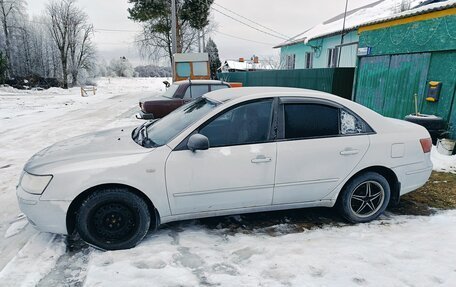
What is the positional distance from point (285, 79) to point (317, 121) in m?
12.2

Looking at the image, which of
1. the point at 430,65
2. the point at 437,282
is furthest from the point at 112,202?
the point at 430,65

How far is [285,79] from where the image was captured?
15.1 metres

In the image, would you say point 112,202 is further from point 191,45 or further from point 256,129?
point 191,45

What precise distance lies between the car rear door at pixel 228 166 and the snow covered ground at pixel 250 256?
39cm

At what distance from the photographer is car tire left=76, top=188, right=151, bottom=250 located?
2.90 m

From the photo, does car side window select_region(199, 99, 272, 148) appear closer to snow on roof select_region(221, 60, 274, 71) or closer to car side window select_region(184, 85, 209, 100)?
car side window select_region(184, 85, 209, 100)

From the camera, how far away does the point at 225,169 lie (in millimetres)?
3090

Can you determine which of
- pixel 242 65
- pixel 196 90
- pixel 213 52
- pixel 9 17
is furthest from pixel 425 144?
pixel 9 17

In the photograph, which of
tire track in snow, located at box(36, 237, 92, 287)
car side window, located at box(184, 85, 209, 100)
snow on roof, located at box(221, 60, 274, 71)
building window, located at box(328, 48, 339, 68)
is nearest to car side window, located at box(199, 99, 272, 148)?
tire track in snow, located at box(36, 237, 92, 287)

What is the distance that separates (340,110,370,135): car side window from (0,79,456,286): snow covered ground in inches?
43.0

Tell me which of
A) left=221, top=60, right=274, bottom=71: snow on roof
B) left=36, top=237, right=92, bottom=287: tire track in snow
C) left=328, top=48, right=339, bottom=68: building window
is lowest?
left=36, top=237, right=92, bottom=287: tire track in snow

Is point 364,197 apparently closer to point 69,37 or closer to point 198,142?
point 198,142

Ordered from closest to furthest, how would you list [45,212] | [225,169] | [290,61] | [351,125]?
[45,212] < [225,169] < [351,125] < [290,61]

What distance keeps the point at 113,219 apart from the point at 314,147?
2.18m
